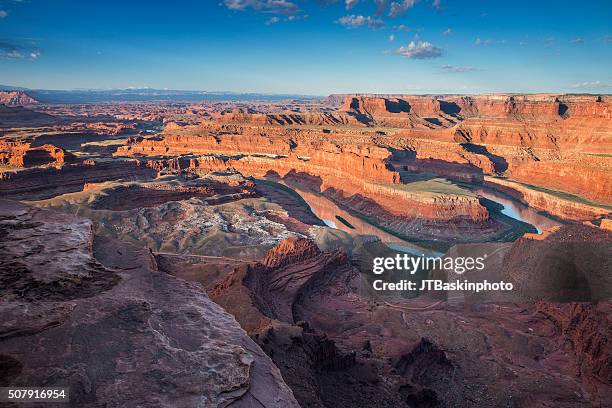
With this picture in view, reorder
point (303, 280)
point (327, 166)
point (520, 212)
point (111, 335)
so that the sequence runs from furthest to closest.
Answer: point (327, 166) → point (520, 212) → point (303, 280) → point (111, 335)

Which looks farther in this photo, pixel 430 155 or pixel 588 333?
pixel 430 155

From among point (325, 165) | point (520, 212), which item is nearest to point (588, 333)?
point (520, 212)

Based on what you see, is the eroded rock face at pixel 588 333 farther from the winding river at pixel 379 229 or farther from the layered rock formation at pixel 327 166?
the layered rock formation at pixel 327 166

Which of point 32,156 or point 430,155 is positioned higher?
point 32,156

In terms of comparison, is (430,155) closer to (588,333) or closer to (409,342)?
(588,333)

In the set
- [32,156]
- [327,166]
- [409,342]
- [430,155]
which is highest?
[32,156]

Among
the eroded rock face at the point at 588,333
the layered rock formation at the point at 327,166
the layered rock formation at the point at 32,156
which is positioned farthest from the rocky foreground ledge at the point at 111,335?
the layered rock formation at the point at 32,156

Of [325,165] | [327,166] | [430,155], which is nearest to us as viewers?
[327,166]
